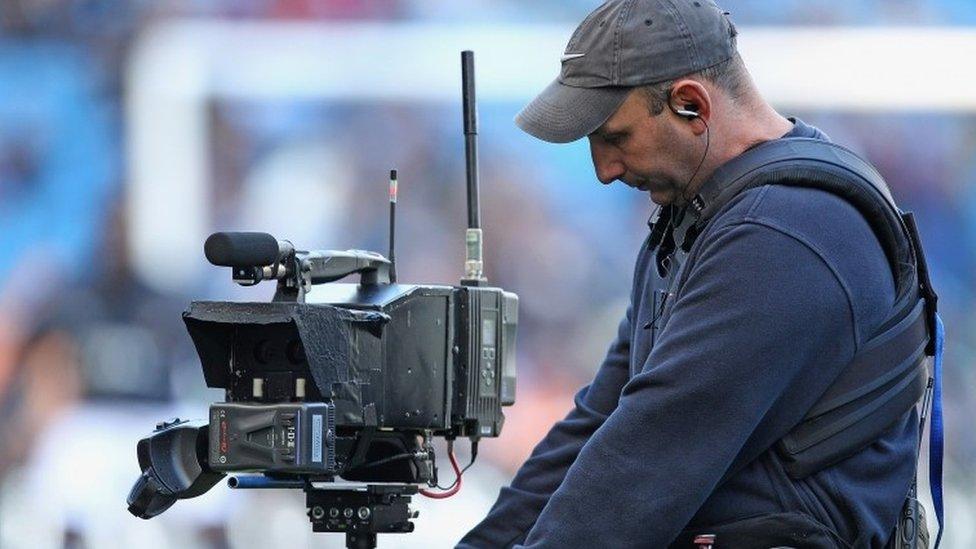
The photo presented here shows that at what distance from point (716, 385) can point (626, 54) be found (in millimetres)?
582

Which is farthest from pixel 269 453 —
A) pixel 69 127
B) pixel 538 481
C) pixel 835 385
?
pixel 69 127

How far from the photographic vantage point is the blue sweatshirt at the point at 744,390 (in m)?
2.66

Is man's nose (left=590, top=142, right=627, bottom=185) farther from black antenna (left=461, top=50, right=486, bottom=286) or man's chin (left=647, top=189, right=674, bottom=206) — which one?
black antenna (left=461, top=50, right=486, bottom=286)

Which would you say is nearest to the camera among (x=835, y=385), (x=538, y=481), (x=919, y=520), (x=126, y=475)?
(x=835, y=385)

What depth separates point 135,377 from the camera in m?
6.16

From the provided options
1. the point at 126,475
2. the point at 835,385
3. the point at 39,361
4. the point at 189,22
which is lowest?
the point at 126,475

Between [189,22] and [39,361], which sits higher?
[189,22]

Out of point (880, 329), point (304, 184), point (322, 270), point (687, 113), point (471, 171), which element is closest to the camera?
point (880, 329)

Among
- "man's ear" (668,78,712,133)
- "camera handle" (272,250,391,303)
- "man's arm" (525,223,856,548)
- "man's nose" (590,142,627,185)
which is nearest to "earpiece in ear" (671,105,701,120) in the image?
"man's ear" (668,78,712,133)

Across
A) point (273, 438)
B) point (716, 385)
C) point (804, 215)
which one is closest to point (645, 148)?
point (804, 215)

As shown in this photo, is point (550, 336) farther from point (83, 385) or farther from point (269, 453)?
point (269, 453)

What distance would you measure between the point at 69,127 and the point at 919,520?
4.14m

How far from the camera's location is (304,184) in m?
6.23

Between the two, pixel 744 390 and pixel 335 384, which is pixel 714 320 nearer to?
pixel 744 390
